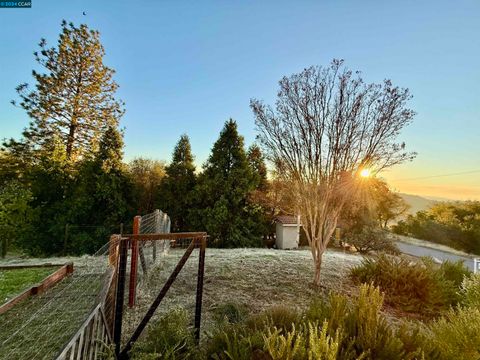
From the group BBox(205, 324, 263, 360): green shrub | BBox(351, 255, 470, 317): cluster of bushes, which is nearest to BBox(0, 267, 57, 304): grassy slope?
BBox(205, 324, 263, 360): green shrub

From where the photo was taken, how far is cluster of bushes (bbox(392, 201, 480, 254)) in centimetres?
1792

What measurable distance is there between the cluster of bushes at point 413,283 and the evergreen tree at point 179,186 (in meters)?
10.0

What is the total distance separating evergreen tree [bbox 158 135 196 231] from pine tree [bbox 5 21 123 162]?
14.4ft

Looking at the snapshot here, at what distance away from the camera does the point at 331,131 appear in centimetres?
560

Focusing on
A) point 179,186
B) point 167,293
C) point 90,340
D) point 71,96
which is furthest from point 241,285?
point 71,96

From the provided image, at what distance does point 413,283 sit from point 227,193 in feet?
31.3

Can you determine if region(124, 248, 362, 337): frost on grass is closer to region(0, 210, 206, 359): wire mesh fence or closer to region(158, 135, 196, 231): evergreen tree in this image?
region(0, 210, 206, 359): wire mesh fence

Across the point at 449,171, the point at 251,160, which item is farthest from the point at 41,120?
the point at 449,171

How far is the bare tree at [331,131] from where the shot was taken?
553 cm

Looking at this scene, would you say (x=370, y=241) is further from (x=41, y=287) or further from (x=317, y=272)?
(x=41, y=287)

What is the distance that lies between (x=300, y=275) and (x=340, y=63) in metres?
4.87

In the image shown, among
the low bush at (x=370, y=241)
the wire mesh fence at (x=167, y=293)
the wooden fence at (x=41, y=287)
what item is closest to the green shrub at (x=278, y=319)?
the wire mesh fence at (x=167, y=293)

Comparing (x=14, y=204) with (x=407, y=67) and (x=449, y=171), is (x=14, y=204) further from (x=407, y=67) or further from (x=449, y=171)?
(x=449, y=171)

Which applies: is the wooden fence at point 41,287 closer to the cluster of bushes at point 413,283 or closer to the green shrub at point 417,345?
the green shrub at point 417,345
